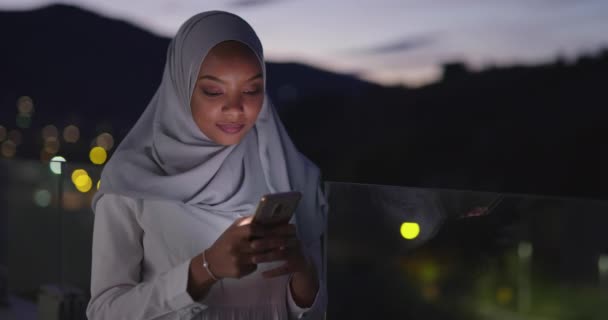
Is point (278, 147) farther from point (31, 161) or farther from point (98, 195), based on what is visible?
point (31, 161)

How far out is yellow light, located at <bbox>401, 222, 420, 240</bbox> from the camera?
2307mm

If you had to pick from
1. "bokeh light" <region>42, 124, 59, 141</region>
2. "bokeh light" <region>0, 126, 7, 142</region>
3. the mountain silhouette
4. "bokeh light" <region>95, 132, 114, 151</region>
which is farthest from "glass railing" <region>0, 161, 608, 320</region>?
the mountain silhouette

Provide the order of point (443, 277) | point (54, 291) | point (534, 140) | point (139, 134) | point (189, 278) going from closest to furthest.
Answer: point (189, 278) < point (139, 134) < point (443, 277) < point (54, 291) < point (534, 140)

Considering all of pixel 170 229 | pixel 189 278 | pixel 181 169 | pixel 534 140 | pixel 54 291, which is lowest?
pixel 54 291

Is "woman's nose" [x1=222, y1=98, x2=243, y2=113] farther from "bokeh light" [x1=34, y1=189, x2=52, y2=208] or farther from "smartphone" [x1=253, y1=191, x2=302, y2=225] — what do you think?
"bokeh light" [x1=34, y1=189, x2=52, y2=208]

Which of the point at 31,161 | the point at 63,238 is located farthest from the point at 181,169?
the point at 31,161

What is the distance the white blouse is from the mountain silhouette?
29.2 metres

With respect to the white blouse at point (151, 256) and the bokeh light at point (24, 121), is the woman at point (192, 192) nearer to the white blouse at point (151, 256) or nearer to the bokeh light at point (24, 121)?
the white blouse at point (151, 256)

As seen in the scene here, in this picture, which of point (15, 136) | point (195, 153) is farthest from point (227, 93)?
point (15, 136)

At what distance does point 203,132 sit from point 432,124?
121 feet

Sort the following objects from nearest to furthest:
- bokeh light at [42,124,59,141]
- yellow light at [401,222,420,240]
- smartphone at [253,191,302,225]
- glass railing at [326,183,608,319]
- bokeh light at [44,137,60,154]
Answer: smartphone at [253,191,302,225]
glass railing at [326,183,608,319]
yellow light at [401,222,420,240]
bokeh light at [44,137,60,154]
bokeh light at [42,124,59,141]

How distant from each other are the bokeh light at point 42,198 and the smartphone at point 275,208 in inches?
97.8

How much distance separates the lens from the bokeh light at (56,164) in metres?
3.36

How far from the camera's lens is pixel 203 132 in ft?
5.38
